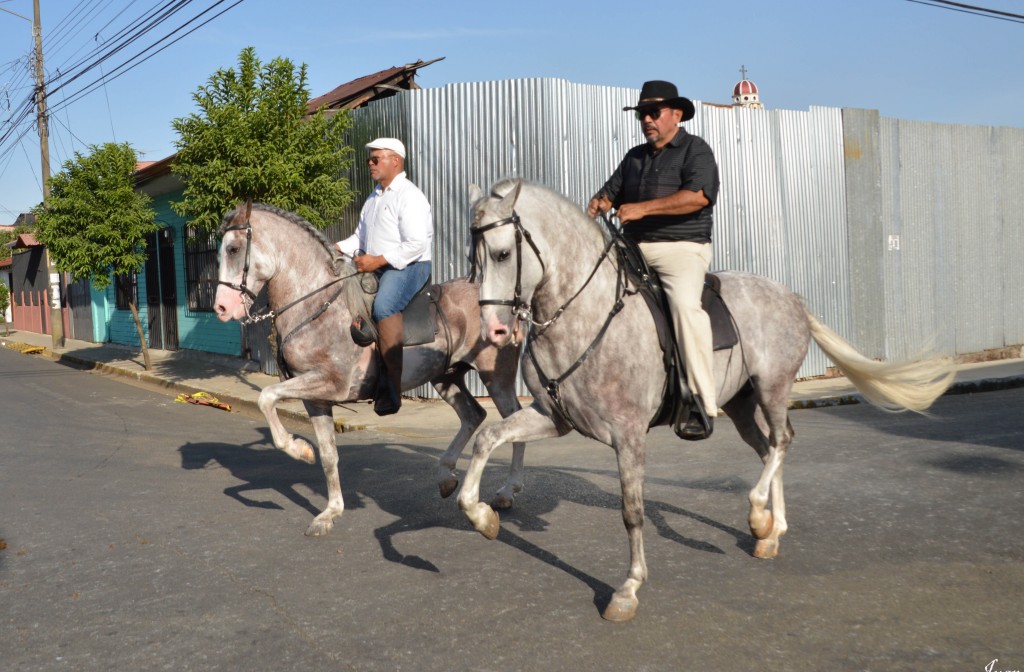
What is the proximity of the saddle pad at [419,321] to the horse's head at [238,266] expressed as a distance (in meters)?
1.05

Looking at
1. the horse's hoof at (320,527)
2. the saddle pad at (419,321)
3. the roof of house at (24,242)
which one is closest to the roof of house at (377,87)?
the saddle pad at (419,321)

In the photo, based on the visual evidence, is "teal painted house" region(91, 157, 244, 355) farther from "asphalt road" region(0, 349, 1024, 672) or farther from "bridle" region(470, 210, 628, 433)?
"bridle" region(470, 210, 628, 433)

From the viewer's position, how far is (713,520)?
6.15 meters

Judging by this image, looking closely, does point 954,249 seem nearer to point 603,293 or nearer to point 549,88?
point 549,88

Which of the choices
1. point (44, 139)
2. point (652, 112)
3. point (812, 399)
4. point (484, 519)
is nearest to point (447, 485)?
point (484, 519)

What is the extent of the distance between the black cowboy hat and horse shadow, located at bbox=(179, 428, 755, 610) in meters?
2.63

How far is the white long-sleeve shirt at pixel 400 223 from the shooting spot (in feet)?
20.3

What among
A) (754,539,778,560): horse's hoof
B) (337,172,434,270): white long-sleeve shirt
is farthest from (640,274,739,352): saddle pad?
(337,172,434,270): white long-sleeve shirt

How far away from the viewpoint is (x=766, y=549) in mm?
5223

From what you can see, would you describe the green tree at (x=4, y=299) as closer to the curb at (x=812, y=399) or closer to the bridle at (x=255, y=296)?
the curb at (x=812, y=399)

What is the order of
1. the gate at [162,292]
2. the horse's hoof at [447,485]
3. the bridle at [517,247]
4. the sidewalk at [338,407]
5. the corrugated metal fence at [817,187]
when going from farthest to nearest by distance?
the gate at [162,292] → the corrugated metal fence at [817,187] → the sidewalk at [338,407] → the horse's hoof at [447,485] → the bridle at [517,247]

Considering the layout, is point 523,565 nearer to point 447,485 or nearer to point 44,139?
point 447,485

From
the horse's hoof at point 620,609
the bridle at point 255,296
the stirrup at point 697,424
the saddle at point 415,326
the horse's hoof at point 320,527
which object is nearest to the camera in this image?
the horse's hoof at point 620,609

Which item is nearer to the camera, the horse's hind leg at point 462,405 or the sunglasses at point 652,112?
the sunglasses at point 652,112
